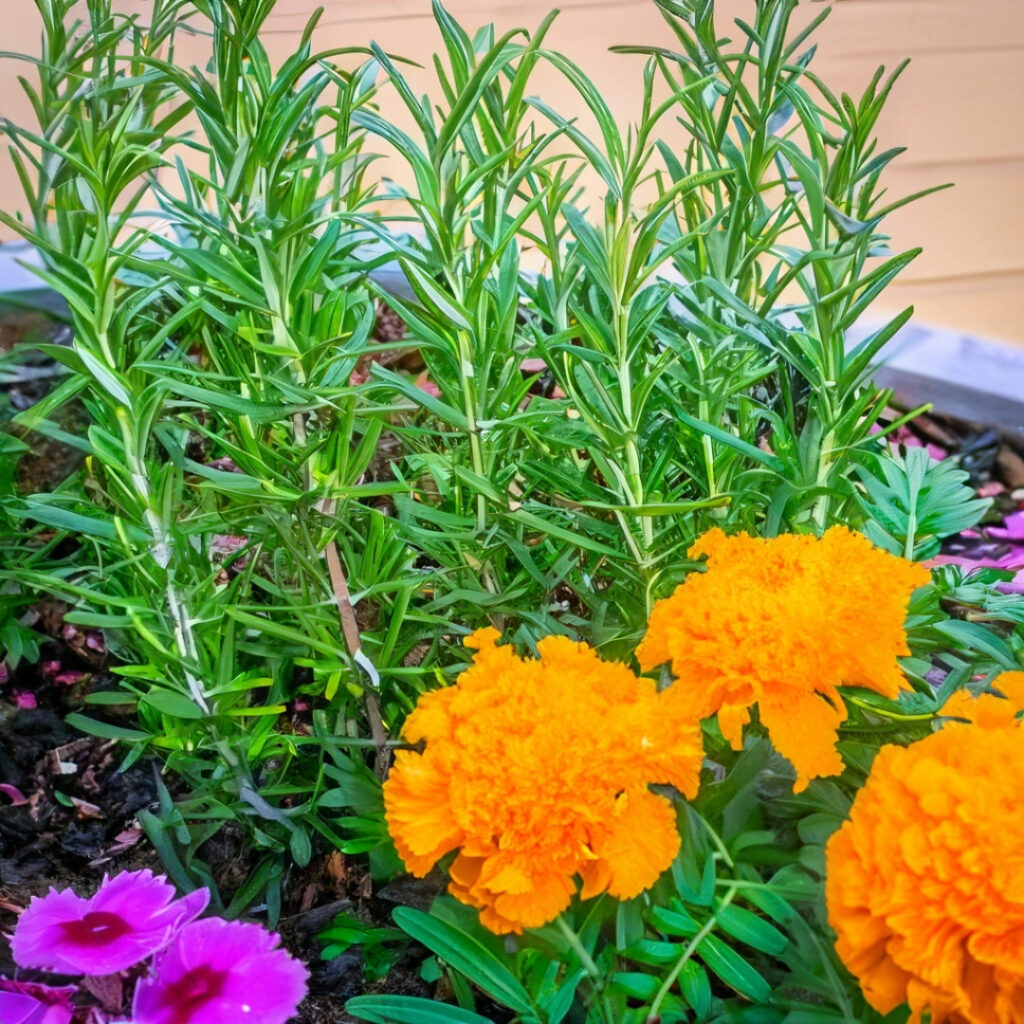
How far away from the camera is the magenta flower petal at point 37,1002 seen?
0.43 metres

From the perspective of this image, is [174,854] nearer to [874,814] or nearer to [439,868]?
[439,868]

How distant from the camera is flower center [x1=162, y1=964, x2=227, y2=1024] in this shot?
0.44m

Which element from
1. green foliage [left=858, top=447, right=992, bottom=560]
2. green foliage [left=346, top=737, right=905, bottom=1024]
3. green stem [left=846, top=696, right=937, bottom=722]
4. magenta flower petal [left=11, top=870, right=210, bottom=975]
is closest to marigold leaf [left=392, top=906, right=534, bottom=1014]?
green foliage [left=346, top=737, right=905, bottom=1024]

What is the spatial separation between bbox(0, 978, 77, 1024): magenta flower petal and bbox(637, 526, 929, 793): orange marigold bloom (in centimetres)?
34

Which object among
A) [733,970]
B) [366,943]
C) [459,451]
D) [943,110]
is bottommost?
[366,943]

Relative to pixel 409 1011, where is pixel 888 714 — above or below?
above

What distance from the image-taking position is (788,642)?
456 millimetres

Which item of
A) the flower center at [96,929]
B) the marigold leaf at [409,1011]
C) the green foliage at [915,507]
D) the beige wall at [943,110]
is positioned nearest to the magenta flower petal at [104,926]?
the flower center at [96,929]

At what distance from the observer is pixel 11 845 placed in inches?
27.1

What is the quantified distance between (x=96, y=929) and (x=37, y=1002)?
0.04 meters

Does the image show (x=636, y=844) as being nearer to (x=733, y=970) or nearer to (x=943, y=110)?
(x=733, y=970)

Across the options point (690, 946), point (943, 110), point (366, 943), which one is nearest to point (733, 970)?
point (690, 946)

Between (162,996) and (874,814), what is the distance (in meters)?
0.35

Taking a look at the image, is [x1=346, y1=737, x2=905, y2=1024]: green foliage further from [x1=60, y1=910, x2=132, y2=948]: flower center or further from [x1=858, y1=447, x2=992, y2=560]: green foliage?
[x1=858, y1=447, x2=992, y2=560]: green foliage
